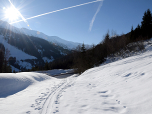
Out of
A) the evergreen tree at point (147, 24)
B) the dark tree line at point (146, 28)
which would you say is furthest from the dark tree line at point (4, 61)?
the evergreen tree at point (147, 24)

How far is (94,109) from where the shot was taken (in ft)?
11.0

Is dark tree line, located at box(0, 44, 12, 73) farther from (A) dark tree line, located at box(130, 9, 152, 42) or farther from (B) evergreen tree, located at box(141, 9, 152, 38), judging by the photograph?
(B) evergreen tree, located at box(141, 9, 152, 38)

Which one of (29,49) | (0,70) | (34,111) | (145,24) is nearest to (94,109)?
(34,111)

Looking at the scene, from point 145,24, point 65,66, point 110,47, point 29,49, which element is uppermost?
point 29,49

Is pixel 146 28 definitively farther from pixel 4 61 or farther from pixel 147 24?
pixel 4 61

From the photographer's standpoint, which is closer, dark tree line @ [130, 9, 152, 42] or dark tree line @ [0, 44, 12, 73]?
dark tree line @ [130, 9, 152, 42]

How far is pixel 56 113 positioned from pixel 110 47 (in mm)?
22122

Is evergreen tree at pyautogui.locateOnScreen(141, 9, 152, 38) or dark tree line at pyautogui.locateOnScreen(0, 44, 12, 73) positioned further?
dark tree line at pyautogui.locateOnScreen(0, 44, 12, 73)

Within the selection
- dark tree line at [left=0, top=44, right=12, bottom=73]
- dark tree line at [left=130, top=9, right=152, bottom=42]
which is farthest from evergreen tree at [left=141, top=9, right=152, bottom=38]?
dark tree line at [left=0, top=44, right=12, bottom=73]

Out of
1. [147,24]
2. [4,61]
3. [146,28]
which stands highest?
[147,24]

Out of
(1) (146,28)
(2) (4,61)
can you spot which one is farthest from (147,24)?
(2) (4,61)

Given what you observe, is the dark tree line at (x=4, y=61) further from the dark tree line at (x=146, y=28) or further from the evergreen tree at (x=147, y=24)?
the evergreen tree at (x=147, y=24)

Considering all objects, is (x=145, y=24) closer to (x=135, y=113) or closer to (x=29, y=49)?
(x=135, y=113)

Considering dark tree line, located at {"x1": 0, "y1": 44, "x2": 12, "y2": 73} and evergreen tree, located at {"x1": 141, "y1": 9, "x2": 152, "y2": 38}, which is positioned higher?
evergreen tree, located at {"x1": 141, "y1": 9, "x2": 152, "y2": 38}
